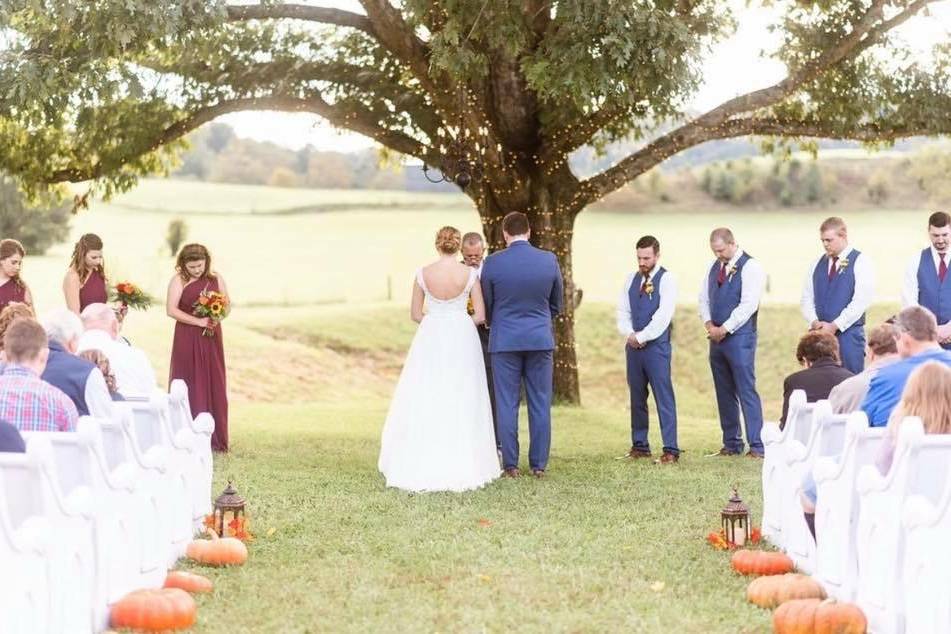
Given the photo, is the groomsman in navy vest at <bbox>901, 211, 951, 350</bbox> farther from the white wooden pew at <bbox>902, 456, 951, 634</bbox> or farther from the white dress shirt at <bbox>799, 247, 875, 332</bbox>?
the white wooden pew at <bbox>902, 456, 951, 634</bbox>

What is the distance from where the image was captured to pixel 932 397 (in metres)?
5.78

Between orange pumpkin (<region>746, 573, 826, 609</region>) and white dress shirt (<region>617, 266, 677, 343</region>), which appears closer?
orange pumpkin (<region>746, 573, 826, 609</region>)

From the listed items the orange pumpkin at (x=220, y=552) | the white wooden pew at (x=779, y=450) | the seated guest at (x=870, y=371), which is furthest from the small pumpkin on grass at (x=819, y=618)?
the orange pumpkin at (x=220, y=552)

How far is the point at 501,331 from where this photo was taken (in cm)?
1091

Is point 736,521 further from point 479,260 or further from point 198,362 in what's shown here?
point 198,362

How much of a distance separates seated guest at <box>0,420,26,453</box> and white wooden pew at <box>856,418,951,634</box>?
3.46 m

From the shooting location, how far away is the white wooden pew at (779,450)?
7.96 metres

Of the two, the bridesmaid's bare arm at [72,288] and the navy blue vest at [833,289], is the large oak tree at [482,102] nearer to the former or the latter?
the bridesmaid's bare arm at [72,288]

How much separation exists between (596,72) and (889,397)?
22.5ft

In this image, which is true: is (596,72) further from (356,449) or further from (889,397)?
(889,397)

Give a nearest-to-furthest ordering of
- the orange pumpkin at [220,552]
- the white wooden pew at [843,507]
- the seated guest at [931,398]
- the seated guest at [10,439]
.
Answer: the seated guest at [10,439], the seated guest at [931,398], the white wooden pew at [843,507], the orange pumpkin at [220,552]

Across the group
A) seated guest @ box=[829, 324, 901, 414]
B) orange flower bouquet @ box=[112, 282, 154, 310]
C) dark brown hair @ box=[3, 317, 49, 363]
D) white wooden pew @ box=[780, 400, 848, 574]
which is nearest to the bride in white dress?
orange flower bouquet @ box=[112, 282, 154, 310]

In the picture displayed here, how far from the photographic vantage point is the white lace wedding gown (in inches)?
411

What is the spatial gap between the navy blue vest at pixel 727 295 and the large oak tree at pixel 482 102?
7.88 feet
